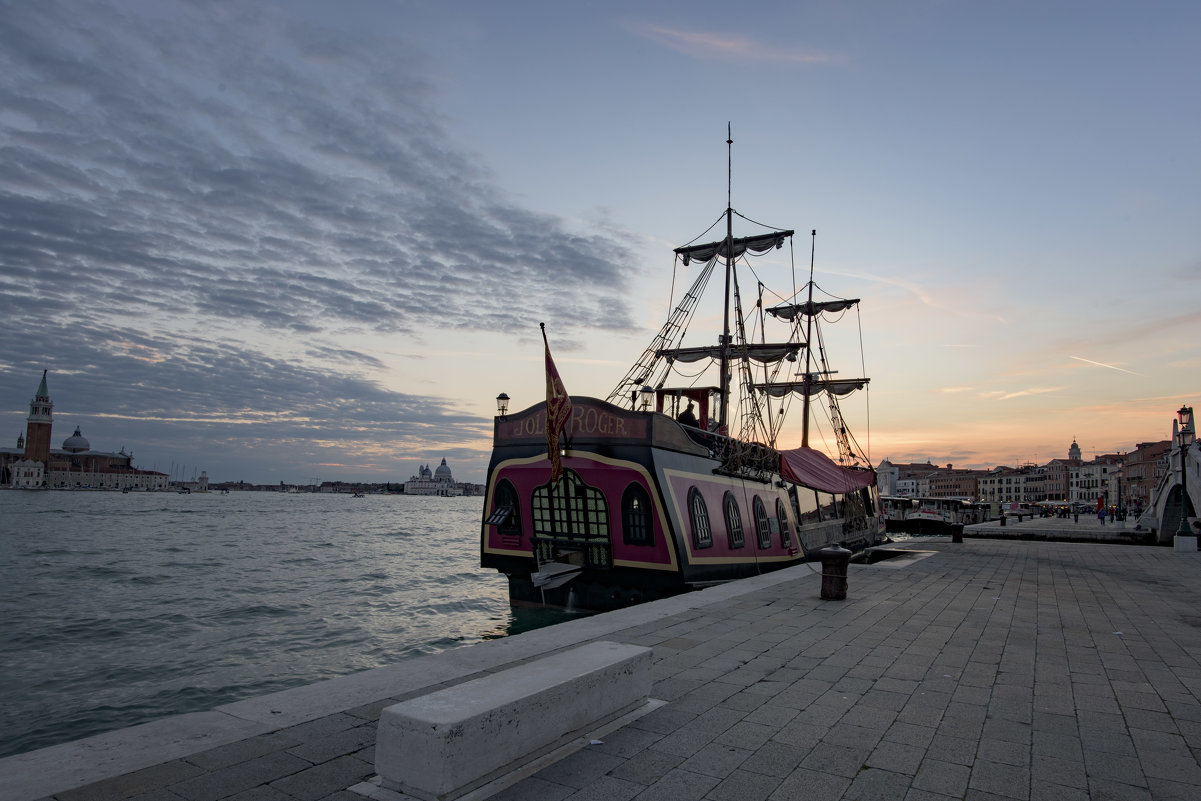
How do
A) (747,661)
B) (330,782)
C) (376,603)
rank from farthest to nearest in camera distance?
1. (376,603)
2. (747,661)
3. (330,782)

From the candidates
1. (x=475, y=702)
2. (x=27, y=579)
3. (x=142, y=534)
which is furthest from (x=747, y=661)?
(x=142, y=534)

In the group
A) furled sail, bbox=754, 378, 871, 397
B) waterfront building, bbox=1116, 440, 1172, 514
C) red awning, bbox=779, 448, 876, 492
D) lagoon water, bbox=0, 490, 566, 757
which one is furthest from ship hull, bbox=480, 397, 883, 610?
waterfront building, bbox=1116, 440, 1172, 514

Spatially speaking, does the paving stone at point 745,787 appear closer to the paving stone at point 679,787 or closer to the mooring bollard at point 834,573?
the paving stone at point 679,787

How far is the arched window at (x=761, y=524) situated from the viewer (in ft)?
61.8

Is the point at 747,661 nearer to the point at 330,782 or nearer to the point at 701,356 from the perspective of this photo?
the point at 330,782

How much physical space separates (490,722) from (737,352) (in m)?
25.0

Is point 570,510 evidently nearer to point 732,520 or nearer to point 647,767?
point 732,520

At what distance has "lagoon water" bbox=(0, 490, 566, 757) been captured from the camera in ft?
35.4

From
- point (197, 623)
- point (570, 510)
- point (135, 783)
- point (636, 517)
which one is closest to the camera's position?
point (135, 783)

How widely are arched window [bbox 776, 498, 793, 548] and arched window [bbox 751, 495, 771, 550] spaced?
3.53ft

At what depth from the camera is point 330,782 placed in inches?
149

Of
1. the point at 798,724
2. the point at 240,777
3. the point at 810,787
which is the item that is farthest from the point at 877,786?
the point at 240,777

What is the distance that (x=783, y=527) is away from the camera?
68.3 feet

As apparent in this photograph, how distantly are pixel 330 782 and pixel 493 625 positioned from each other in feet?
45.2
